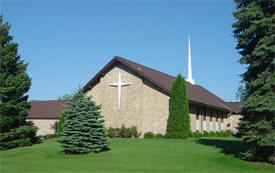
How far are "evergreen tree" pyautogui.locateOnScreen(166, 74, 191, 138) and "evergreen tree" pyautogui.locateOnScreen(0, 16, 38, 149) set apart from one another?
11406mm

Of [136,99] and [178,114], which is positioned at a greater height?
[136,99]

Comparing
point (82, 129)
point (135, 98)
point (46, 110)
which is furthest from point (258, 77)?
point (46, 110)

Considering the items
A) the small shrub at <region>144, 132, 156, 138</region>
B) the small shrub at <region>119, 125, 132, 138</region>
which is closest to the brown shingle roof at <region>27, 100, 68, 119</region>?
the small shrub at <region>119, 125, 132, 138</region>

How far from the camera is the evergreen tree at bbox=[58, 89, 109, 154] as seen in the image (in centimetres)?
1698

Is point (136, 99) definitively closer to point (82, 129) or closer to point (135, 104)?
point (135, 104)

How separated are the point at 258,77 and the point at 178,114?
38.6 ft

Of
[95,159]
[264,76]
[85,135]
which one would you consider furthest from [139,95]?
[264,76]

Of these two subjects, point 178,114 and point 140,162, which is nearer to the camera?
point 140,162

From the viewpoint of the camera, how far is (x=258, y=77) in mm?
14188

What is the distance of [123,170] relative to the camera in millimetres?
12094

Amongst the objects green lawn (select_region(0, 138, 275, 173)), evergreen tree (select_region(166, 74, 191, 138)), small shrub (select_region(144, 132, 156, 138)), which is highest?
evergreen tree (select_region(166, 74, 191, 138))

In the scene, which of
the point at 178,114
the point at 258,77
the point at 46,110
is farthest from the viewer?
the point at 46,110

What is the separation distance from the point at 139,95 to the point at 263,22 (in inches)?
644

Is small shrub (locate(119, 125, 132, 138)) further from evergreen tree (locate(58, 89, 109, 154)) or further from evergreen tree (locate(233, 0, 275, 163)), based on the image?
evergreen tree (locate(233, 0, 275, 163))
